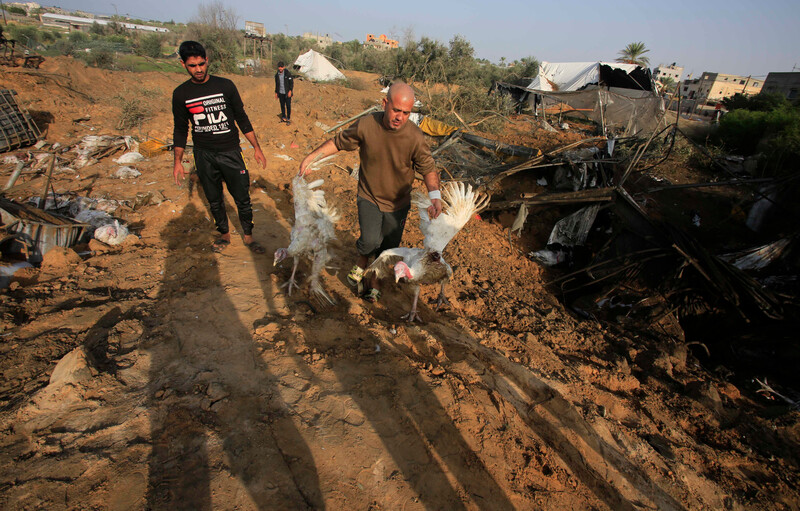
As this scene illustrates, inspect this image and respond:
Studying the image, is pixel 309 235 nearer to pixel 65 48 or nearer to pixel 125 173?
pixel 125 173

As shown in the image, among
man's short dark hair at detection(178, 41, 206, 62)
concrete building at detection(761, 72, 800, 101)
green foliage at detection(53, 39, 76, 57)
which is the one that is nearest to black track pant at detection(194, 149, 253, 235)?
man's short dark hair at detection(178, 41, 206, 62)

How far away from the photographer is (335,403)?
2299 mm

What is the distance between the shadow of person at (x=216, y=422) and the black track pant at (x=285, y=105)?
29.4 ft

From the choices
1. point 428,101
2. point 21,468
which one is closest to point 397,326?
point 21,468

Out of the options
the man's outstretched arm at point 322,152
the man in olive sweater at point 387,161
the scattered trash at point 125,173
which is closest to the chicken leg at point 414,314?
the man in olive sweater at point 387,161

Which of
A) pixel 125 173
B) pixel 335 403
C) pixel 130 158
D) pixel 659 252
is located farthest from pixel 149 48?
pixel 659 252

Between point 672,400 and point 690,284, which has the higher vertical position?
point 690,284

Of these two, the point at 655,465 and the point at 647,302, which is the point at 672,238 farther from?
the point at 655,465

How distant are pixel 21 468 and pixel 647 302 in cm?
541

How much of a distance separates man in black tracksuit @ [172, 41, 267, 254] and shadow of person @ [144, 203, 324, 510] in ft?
4.56

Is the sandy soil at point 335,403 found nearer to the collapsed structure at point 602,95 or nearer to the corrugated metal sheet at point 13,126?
the corrugated metal sheet at point 13,126

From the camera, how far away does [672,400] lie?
2.88 metres

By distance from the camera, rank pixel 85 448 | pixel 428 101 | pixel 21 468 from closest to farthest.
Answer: pixel 21 468 < pixel 85 448 < pixel 428 101

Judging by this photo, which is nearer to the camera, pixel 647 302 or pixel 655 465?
pixel 655 465
